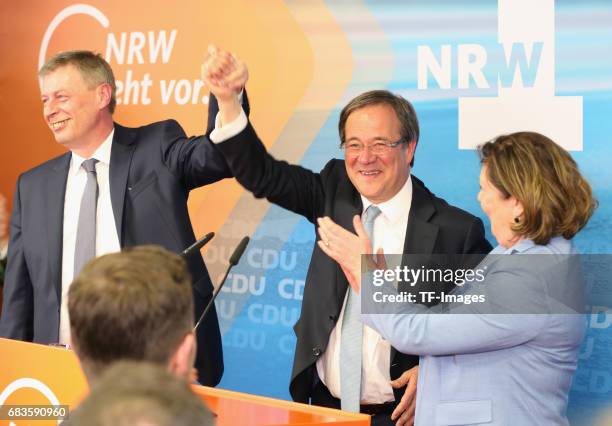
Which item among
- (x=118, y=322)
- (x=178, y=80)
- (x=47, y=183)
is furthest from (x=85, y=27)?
(x=118, y=322)

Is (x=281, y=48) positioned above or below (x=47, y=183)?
above

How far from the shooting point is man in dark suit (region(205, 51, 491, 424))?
3285 millimetres

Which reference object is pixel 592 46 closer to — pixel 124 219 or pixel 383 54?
pixel 383 54

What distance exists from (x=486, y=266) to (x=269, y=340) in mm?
2023

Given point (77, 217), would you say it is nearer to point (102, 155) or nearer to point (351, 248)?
point (102, 155)

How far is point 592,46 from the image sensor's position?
3.99 metres

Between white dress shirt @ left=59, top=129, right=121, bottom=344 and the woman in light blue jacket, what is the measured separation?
1.34m

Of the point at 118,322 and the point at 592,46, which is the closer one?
the point at 118,322

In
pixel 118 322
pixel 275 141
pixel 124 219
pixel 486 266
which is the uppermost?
pixel 275 141

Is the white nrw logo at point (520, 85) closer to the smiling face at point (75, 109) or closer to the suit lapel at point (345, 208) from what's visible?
the suit lapel at point (345, 208)

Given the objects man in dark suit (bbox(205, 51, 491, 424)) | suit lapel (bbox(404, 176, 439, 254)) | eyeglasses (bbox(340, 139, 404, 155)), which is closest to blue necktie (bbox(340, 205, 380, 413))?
man in dark suit (bbox(205, 51, 491, 424))

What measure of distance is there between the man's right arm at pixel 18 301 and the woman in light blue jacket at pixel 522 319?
166 centimetres

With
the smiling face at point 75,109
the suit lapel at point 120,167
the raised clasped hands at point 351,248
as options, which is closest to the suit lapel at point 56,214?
the smiling face at point 75,109

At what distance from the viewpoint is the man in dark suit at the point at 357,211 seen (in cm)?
329
